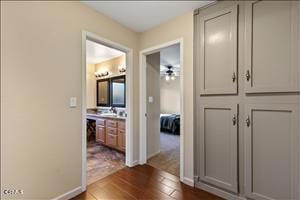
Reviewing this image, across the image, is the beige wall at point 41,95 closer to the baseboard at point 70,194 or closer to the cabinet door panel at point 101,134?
the baseboard at point 70,194

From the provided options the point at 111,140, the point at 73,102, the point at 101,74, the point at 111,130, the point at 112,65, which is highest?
the point at 112,65

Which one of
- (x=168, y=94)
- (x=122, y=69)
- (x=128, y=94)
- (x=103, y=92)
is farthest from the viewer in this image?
(x=168, y=94)

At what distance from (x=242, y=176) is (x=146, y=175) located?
1.35 m

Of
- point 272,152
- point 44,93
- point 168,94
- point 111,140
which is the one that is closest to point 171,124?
point 111,140

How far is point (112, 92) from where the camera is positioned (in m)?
4.73

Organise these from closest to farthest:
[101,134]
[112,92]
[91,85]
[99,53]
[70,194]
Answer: [70,194]
[101,134]
[99,53]
[112,92]
[91,85]

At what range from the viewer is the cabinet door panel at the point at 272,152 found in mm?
1544

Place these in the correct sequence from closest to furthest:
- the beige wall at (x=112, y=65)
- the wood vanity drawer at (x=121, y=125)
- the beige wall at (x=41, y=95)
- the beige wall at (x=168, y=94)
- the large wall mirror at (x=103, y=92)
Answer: the beige wall at (x=41, y=95)
the wood vanity drawer at (x=121, y=125)
the beige wall at (x=112, y=65)
the large wall mirror at (x=103, y=92)
the beige wall at (x=168, y=94)

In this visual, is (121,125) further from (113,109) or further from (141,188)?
(141,188)

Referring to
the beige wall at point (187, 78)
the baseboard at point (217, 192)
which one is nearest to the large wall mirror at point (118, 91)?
the beige wall at point (187, 78)

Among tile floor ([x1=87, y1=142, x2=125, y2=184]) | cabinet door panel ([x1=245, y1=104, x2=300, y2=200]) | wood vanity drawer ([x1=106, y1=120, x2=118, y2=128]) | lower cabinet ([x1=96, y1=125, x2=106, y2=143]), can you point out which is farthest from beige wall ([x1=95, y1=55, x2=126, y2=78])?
cabinet door panel ([x1=245, y1=104, x2=300, y2=200])

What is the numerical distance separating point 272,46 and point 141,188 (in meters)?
2.24

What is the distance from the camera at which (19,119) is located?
5.04 ft

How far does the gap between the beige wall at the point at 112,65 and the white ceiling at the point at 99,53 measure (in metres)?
0.11
